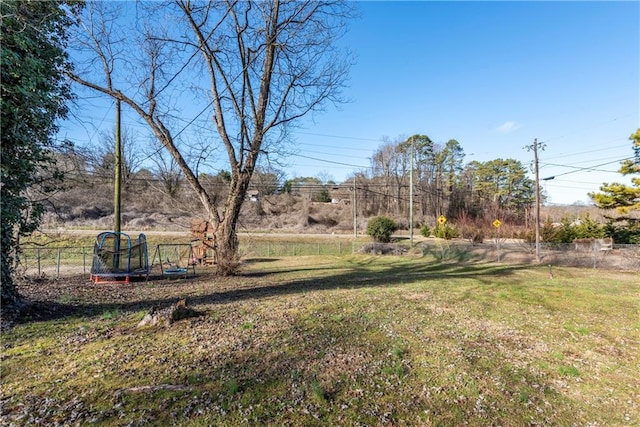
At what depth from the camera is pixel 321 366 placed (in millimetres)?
3605

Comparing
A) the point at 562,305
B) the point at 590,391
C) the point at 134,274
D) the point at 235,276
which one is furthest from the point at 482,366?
the point at 134,274

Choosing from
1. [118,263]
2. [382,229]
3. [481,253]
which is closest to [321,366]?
[118,263]

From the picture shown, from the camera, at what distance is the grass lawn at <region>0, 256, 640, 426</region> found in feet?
9.07

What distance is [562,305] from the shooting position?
6.99 metres

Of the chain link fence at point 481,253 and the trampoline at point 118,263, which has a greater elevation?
the trampoline at point 118,263

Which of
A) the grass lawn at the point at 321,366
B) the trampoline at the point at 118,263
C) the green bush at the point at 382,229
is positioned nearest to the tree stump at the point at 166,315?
the grass lawn at the point at 321,366

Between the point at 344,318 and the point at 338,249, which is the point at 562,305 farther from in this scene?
the point at 338,249

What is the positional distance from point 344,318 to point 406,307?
5.32 ft

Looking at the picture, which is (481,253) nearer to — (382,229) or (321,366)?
(382,229)

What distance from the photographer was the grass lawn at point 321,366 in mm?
2766

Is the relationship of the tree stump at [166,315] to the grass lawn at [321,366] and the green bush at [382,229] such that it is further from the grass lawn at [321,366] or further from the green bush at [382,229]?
the green bush at [382,229]

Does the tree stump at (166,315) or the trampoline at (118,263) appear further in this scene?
the trampoline at (118,263)

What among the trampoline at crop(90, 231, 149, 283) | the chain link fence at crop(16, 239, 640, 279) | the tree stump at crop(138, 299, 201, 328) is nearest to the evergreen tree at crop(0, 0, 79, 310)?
the tree stump at crop(138, 299, 201, 328)

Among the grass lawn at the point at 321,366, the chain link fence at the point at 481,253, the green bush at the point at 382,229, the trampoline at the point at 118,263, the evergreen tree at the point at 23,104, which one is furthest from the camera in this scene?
the green bush at the point at 382,229
